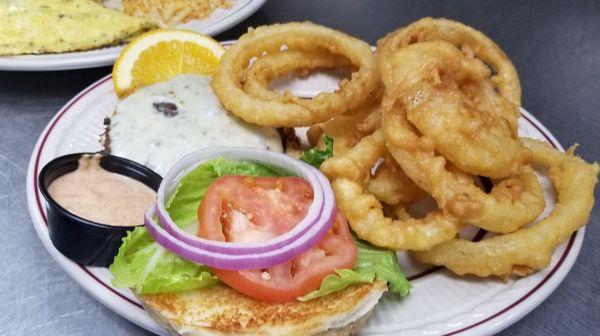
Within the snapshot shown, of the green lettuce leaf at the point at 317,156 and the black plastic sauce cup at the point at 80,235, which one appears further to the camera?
the green lettuce leaf at the point at 317,156

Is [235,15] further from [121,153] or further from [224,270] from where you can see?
[224,270]

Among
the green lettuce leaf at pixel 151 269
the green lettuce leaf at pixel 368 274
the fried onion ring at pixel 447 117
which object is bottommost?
the green lettuce leaf at pixel 151 269

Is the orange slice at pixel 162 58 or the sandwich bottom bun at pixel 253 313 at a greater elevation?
the orange slice at pixel 162 58

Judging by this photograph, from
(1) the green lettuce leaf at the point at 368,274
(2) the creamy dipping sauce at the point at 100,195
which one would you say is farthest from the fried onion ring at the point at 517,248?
(2) the creamy dipping sauce at the point at 100,195

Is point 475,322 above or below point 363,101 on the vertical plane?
below

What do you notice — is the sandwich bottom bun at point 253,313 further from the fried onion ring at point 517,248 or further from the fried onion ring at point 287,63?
the fried onion ring at point 287,63

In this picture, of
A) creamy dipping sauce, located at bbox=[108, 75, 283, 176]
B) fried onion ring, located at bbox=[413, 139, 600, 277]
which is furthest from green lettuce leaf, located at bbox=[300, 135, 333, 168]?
fried onion ring, located at bbox=[413, 139, 600, 277]

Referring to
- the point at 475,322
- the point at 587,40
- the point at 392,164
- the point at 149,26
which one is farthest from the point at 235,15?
the point at 587,40
